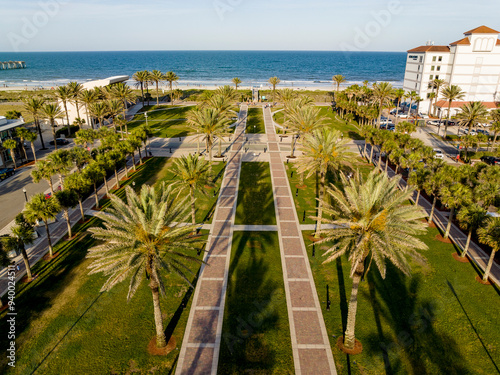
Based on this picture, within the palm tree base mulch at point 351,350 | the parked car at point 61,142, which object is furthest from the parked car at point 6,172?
the palm tree base mulch at point 351,350

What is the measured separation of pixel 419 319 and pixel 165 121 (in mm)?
71453

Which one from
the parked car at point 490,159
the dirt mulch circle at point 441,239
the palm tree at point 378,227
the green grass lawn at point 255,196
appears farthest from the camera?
the parked car at point 490,159

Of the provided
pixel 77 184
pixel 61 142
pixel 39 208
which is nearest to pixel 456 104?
pixel 77 184

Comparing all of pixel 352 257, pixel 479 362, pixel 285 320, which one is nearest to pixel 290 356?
pixel 285 320

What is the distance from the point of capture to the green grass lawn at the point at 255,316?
18.2 m

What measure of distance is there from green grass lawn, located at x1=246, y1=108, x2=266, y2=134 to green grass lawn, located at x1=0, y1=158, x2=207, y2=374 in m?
48.0

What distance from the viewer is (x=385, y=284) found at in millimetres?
24672

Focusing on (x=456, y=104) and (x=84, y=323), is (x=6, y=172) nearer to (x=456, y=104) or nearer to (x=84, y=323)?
(x=84, y=323)

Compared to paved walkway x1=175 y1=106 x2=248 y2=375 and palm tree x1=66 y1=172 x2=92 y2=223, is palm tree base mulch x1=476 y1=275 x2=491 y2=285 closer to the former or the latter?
paved walkway x1=175 y1=106 x2=248 y2=375

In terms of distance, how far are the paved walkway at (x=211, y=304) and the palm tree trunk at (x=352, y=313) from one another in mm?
8077

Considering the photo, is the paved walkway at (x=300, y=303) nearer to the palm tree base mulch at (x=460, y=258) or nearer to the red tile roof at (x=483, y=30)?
the palm tree base mulch at (x=460, y=258)

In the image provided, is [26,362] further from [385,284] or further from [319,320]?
[385,284]

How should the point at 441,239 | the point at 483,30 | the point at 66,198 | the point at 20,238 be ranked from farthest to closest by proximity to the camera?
the point at 483,30
the point at 441,239
the point at 66,198
the point at 20,238

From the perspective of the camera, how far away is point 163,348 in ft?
62.3
